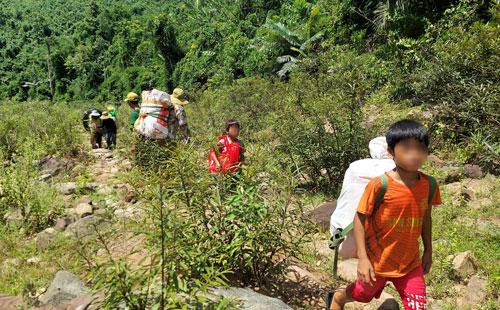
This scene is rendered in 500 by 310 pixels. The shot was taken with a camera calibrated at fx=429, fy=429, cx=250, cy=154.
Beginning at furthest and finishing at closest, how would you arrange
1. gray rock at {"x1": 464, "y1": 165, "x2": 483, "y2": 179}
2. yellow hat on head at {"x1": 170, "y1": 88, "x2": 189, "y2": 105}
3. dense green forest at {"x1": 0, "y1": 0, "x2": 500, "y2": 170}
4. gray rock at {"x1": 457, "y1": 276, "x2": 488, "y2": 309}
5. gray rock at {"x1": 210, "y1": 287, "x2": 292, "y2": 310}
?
dense green forest at {"x1": 0, "y1": 0, "x2": 500, "y2": 170}, yellow hat on head at {"x1": 170, "y1": 88, "x2": 189, "y2": 105}, gray rock at {"x1": 464, "y1": 165, "x2": 483, "y2": 179}, gray rock at {"x1": 457, "y1": 276, "x2": 488, "y2": 309}, gray rock at {"x1": 210, "y1": 287, "x2": 292, "y2": 310}

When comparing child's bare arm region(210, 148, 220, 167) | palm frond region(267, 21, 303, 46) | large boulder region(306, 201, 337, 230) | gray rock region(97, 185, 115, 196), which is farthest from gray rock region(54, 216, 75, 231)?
palm frond region(267, 21, 303, 46)

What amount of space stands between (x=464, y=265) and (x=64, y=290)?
2.91 metres

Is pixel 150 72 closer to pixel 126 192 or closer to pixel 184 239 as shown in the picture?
pixel 126 192

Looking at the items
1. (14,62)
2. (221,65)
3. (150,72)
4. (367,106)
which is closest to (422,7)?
(367,106)

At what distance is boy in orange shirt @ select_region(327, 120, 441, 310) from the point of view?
2.10 meters

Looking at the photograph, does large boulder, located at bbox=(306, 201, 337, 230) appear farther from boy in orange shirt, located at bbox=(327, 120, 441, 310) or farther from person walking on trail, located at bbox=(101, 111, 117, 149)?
person walking on trail, located at bbox=(101, 111, 117, 149)

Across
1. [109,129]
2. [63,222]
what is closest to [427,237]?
[63,222]

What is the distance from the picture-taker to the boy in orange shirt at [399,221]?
210cm

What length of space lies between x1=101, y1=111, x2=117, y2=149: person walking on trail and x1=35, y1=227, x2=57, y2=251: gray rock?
5429 mm

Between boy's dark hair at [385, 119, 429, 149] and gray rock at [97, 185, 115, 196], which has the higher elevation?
boy's dark hair at [385, 119, 429, 149]

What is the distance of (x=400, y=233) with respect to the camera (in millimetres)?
2201

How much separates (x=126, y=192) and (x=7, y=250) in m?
1.66

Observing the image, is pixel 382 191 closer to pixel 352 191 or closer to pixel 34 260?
pixel 352 191

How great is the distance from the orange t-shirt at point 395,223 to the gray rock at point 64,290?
1.72m
